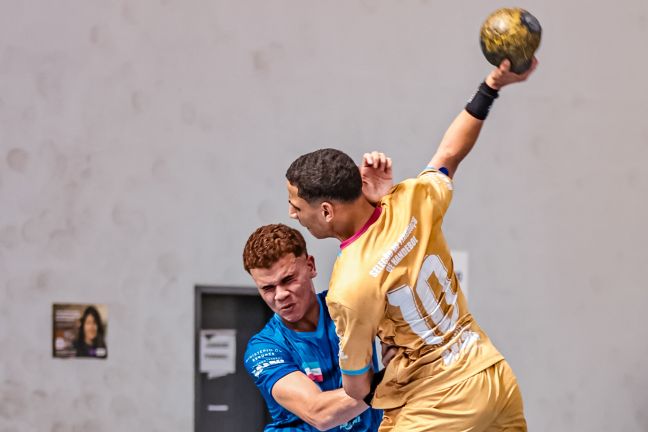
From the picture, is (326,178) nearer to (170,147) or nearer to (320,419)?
(320,419)

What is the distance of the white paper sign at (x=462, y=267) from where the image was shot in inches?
228

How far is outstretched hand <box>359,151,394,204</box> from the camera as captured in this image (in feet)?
9.51

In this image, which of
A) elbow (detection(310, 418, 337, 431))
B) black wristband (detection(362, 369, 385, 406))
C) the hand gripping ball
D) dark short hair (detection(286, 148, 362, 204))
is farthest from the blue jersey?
the hand gripping ball

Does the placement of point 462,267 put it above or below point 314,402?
above

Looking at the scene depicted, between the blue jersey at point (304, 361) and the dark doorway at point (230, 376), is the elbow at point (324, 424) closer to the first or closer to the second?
the blue jersey at point (304, 361)

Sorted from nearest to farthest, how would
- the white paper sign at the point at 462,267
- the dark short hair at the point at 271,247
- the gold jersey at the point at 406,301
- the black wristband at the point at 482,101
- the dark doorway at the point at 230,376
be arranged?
the gold jersey at the point at 406,301, the black wristband at the point at 482,101, the dark short hair at the point at 271,247, the dark doorway at the point at 230,376, the white paper sign at the point at 462,267

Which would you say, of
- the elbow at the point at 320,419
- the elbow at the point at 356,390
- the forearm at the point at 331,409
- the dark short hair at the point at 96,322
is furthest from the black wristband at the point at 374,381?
the dark short hair at the point at 96,322

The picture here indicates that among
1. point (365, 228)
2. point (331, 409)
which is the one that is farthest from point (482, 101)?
point (331, 409)

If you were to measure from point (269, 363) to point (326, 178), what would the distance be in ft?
3.01

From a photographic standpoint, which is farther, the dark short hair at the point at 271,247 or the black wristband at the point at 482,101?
the dark short hair at the point at 271,247

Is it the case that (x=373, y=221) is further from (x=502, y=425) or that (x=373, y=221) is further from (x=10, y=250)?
(x=10, y=250)

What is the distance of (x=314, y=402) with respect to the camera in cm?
319

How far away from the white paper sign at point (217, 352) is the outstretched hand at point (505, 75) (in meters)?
2.91

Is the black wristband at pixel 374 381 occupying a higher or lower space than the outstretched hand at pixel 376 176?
lower
